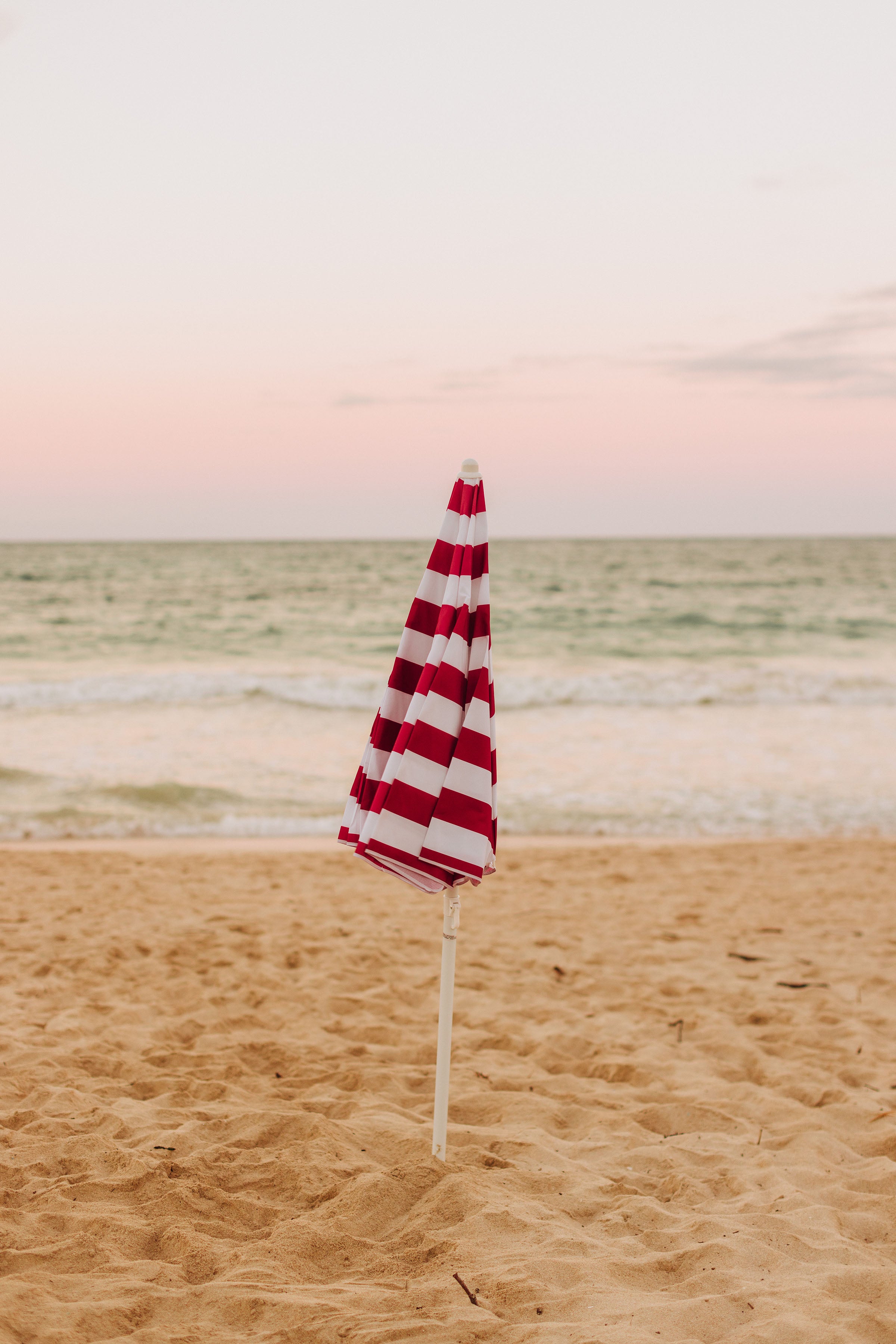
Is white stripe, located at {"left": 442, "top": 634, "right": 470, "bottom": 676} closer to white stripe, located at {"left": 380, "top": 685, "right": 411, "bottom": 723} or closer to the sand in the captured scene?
white stripe, located at {"left": 380, "top": 685, "right": 411, "bottom": 723}

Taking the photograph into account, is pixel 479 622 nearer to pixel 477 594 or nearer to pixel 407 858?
pixel 477 594

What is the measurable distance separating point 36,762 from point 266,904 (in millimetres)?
6312

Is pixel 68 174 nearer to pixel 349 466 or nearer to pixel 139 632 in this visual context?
pixel 139 632

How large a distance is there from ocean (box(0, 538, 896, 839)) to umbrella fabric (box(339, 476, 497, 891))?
7.09 meters

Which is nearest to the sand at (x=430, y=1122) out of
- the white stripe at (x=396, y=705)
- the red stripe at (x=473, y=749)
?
the red stripe at (x=473, y=749)

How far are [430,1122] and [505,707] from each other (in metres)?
12.6

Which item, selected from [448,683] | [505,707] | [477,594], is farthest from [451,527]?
[505,707]

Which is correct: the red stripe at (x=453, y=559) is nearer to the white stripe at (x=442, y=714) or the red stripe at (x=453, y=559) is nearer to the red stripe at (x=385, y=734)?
the white stripe at (x=442, y=714)

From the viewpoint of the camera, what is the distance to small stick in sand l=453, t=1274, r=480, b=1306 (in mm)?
2359

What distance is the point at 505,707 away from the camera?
631 inches

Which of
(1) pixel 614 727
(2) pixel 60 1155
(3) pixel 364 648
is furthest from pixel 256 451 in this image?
(2) pixel 60 1155

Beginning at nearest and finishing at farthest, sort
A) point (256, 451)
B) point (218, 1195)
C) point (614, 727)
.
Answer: point (218, 1195) → point (614, 727) → point (256, 451)

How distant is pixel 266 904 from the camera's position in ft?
21.7

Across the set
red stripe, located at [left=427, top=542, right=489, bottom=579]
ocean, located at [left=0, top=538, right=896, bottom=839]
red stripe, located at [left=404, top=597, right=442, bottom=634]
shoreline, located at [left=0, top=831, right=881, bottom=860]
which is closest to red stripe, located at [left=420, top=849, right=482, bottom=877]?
red stripe, located at [left=404, top=597, right=442, bottom=634]
